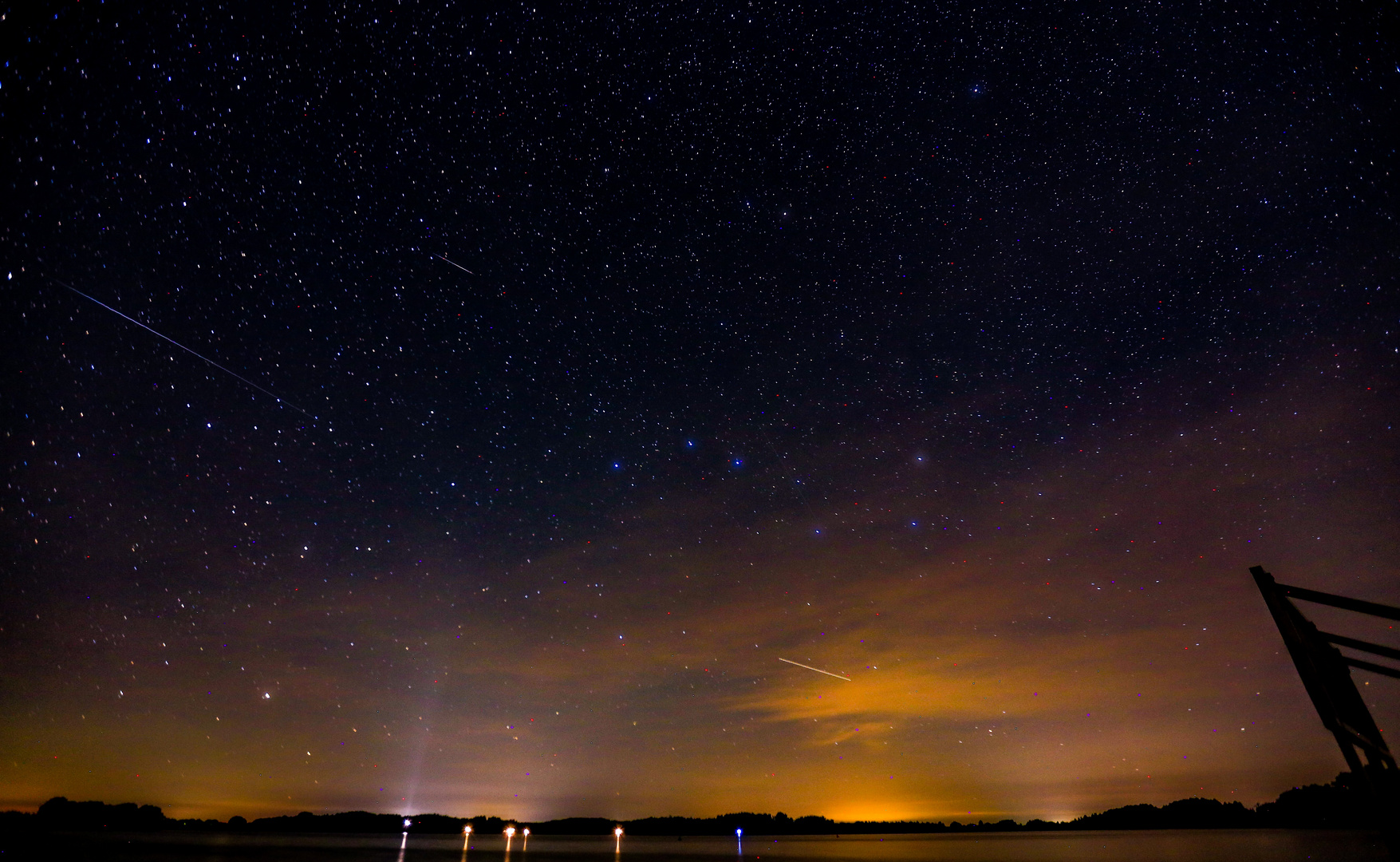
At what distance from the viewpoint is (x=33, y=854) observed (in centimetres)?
3028

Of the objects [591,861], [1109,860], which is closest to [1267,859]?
[1109,860]

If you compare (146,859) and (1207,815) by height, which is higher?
(146,859)

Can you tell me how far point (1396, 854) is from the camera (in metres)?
4.01

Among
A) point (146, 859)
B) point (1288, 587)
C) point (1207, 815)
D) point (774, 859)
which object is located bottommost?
point (1207, 815)

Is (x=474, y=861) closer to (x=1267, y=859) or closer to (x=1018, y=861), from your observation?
(x=1018, y=861)

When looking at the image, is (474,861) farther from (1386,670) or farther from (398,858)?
(1386,670)

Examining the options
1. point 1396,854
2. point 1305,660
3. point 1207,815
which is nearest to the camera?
point 1396,854

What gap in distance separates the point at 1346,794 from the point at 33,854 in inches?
6695

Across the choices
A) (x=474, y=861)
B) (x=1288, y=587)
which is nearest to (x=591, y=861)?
(x=474, y=861)

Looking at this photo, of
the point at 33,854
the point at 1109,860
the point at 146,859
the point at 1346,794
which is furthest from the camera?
the point at 1346,794

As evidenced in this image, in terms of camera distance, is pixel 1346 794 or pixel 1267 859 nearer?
pixel 1267 859

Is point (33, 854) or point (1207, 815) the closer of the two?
point (33, 854)

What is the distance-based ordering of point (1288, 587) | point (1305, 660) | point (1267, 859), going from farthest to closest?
point (1267, 859) → point (1288, 587) → point (1305, 660)

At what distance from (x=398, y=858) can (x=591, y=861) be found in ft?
50.5
